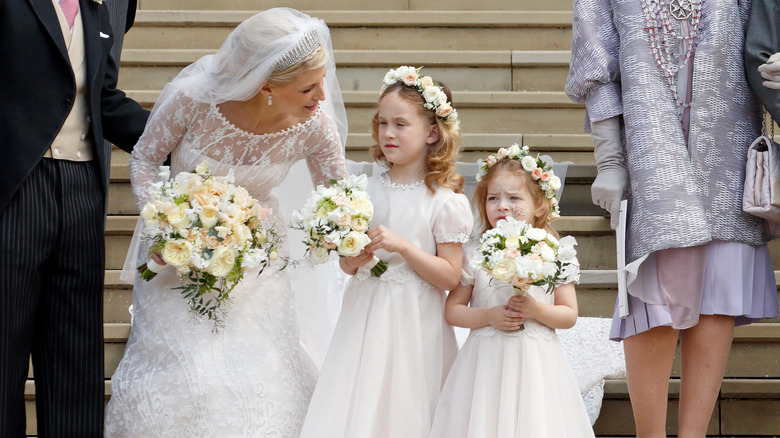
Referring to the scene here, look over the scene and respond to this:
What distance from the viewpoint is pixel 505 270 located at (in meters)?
3.21

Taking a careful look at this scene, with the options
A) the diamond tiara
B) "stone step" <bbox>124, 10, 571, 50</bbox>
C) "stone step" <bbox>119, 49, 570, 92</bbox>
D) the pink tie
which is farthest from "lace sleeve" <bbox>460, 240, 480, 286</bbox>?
"stone step" <bbox>124, 10, 571, 50</bbox>

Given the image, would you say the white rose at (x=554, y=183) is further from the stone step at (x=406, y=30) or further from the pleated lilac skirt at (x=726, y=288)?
the stone step at (x=406, y=30)

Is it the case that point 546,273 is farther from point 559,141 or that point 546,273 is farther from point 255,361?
point 559,141

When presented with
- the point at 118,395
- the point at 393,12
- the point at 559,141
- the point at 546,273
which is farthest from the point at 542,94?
the point at 118,395

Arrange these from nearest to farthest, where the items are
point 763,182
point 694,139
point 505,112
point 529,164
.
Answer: point 763,182 → point 694,139 → point 529,164 → point 505,112

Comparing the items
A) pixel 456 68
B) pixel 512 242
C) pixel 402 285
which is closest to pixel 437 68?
pixel 456 68

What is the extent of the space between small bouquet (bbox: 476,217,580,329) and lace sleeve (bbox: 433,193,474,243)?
258mm

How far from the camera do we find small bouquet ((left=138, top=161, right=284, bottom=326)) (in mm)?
3273

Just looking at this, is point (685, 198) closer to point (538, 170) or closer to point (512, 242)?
point (538, 170)

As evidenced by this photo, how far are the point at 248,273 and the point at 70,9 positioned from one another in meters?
1.13

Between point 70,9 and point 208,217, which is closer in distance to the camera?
point 208,217

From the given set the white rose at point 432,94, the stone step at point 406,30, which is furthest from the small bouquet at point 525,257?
the stone step at point 406,30

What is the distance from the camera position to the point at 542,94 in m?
6.29

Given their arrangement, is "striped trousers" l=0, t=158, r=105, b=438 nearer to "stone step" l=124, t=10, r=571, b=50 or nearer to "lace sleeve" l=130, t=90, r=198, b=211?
"lace sleeve" l=130, t=90, r=198, b=211
